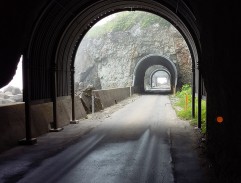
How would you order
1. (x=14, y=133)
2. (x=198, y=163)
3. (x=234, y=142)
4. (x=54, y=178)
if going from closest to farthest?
(x=234, y=142)
(x=54, y=178)
(x=198, y=163)
(x=14, y=133)

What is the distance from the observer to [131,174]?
19.1ft

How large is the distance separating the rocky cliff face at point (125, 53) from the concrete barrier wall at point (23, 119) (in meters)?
23.4

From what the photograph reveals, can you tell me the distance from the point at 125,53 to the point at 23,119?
→ 112 ft

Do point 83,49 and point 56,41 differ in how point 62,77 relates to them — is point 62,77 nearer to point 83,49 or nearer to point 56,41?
point 56,41

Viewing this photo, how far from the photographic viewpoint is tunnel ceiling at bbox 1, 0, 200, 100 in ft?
32.4

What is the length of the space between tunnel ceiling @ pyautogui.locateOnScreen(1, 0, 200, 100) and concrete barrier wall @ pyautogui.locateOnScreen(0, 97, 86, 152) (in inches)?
18.0

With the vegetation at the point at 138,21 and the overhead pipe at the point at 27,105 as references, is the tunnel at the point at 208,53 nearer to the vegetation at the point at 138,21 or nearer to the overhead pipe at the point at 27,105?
the overhead pipe at the point at 27,105

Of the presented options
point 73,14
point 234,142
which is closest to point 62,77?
point 73,14

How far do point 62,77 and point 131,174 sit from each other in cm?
786

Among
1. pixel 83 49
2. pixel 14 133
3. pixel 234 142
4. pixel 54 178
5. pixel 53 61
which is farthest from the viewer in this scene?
pixel 83 49

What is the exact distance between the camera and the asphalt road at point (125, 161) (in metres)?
5.62

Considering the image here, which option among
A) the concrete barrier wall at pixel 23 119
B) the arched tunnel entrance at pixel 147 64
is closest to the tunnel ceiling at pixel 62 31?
the concrete barrier wall at pixel 23 119

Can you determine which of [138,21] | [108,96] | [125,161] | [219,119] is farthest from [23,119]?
[138,21]

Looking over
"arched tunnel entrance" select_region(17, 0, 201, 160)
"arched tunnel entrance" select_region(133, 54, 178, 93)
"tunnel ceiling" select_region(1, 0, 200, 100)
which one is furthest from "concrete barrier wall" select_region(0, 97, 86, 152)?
"arched tunnel entrance" select_region(133, 54, 178, 93)
